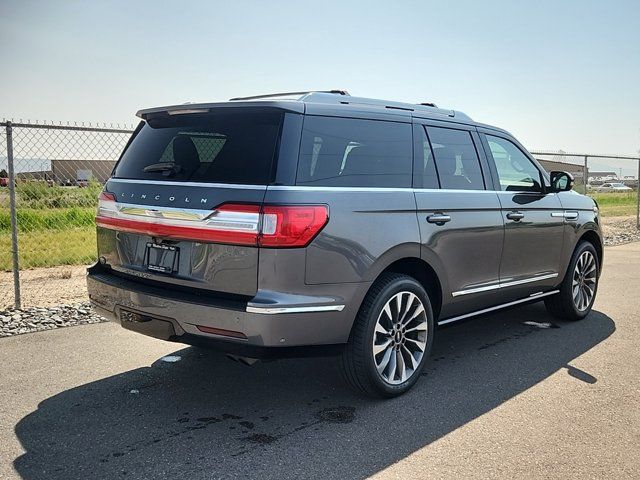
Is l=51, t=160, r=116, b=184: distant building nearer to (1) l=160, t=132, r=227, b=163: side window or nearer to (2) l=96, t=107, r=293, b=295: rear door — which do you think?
(2) l=96, t=107, r=293, b=295: rear door

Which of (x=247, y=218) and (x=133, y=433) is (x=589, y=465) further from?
(x=133, y=433)

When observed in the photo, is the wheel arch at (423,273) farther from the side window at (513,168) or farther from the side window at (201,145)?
the side window at (201,145)

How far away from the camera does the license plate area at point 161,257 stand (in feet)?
12.0

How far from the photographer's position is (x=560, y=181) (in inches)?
228

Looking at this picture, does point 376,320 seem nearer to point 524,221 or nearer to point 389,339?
point 389,339

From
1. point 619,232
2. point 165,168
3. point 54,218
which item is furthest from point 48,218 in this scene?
point 619,232

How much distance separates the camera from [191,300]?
352cm

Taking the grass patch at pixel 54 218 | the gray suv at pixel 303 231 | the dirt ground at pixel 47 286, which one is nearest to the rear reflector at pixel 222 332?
the gray suv at pixel 303 231

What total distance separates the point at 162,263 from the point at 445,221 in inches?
79.1

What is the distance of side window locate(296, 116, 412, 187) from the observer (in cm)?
363

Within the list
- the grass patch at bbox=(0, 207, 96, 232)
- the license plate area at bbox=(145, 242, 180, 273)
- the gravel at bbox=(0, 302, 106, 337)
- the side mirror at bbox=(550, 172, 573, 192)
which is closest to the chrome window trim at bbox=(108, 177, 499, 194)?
the license plate area at bbox=(145, 242, 180, 273)

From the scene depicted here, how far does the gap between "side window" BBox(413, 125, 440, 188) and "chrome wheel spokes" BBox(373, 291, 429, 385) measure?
83 cm

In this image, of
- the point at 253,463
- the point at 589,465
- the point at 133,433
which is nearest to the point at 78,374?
the point at 133,433

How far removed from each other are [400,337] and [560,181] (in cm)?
268
